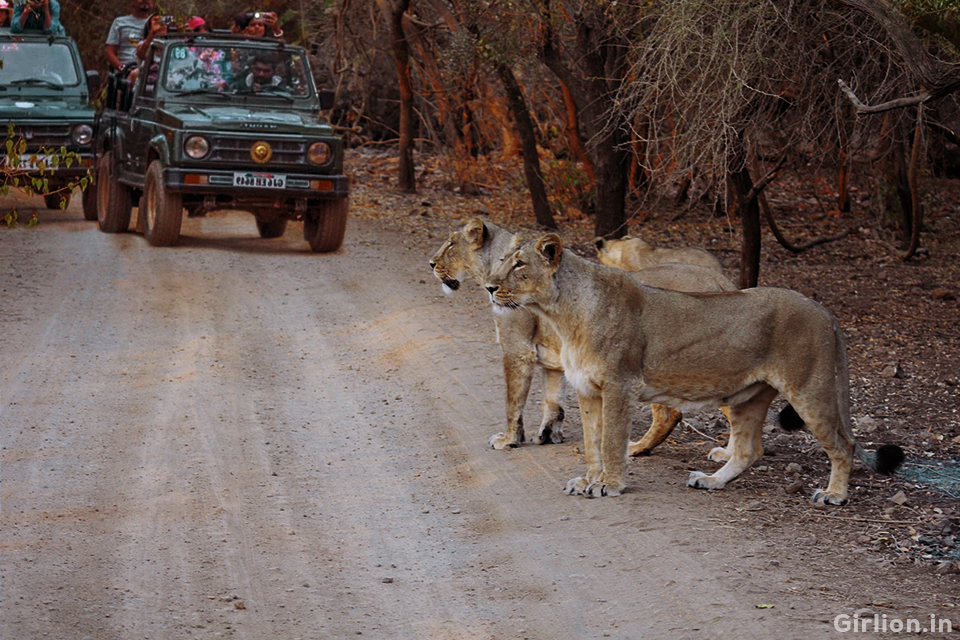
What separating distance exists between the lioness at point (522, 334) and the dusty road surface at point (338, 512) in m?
0.17

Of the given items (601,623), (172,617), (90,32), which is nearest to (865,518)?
(601,623)

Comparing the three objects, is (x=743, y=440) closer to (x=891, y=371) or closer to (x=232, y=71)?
(x=891, y=371)

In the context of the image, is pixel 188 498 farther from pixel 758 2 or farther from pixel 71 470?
pixel 758 2

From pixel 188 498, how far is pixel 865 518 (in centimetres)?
347

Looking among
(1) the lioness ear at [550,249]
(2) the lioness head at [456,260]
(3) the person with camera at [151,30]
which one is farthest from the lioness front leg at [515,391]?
(3) the person with camera at [151,30]

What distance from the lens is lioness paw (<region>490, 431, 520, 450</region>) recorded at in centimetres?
698

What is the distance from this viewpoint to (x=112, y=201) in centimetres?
1443

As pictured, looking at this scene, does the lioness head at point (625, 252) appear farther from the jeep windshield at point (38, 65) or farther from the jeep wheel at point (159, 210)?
the jeep windshield at point (38, 65)

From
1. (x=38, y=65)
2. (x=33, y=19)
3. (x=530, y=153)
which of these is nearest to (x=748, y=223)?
(x=530, y=153)

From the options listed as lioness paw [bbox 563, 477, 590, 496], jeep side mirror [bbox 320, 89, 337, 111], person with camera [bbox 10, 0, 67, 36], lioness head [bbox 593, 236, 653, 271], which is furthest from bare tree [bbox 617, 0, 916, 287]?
person with camera [bbox 10, 0, 67, 36]

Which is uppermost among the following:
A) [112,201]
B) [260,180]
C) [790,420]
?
[790,420]

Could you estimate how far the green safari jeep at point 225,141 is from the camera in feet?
41.2

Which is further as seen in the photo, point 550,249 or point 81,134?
point 81,134

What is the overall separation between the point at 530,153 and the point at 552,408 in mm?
9230
